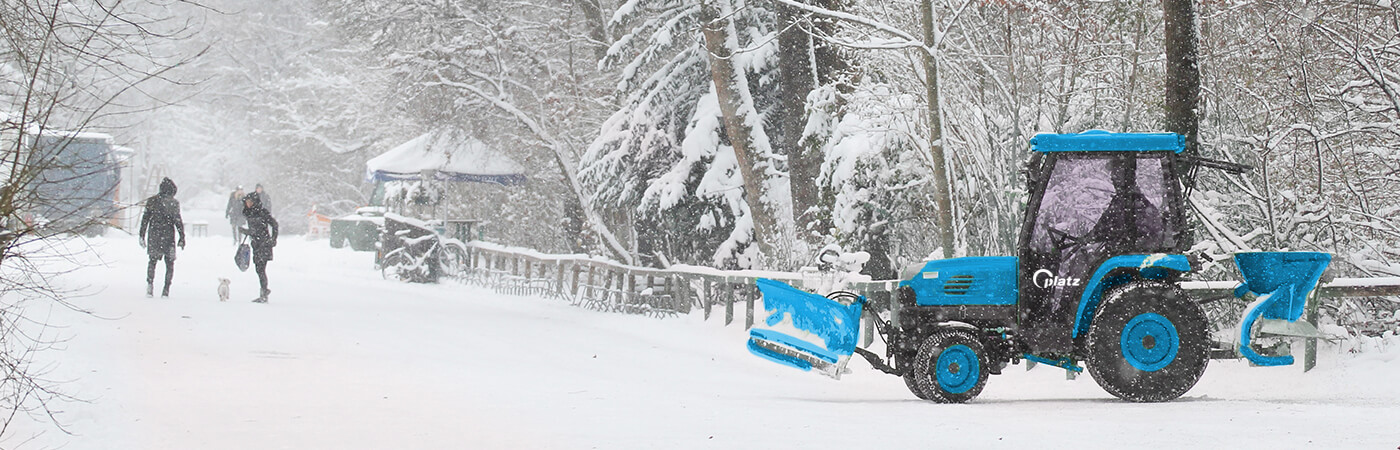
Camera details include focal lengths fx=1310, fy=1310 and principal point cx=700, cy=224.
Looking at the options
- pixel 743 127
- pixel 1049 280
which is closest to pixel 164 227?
pixel 743 127

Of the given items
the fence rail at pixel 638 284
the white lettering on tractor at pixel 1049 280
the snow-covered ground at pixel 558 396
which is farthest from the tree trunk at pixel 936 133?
the white lettering on tractor at pixel 1049 280

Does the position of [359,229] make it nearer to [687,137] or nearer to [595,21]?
[595,21]

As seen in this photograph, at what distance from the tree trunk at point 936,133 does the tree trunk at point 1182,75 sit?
2.19 m

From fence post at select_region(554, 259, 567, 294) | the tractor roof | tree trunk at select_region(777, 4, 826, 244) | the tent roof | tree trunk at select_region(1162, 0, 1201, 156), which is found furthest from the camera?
the tent roof

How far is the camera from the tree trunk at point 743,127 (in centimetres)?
1825

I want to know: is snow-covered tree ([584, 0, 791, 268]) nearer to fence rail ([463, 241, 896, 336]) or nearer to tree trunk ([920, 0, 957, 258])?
fence rail ([463, 241, 896, 336])

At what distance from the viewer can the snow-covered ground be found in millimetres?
6980

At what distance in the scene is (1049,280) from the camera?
838cm

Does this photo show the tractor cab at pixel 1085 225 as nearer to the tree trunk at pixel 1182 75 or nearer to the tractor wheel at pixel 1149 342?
the tractor wheel at pixel 1149 342

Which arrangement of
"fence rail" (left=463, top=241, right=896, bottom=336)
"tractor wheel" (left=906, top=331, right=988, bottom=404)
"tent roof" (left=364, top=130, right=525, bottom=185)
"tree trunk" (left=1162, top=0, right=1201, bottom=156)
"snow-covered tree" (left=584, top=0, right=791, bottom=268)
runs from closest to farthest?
"tractor wheel" (left=906, top=331, right=988, bottom=404)
"tree trunk" (left=1162, top=0, right=1201, bottom=156)
"fence rail" (left=463, top=241, right=896, bottom=336)
"snow-covered tree" (left=584, top=0, right=791, bottom=268)
"tent roof" (left=364, top=130, right=525, bottom=185)

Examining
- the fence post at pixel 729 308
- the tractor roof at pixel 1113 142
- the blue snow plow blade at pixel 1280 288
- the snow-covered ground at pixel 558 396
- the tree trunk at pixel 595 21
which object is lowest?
the snow-covered ground at pixel 558 396

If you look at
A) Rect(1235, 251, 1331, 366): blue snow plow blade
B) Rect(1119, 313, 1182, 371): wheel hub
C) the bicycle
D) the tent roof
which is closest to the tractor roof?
Rect(1235, 251, 1331, 366): blue snow plow blade

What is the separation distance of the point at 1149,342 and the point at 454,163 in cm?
1916

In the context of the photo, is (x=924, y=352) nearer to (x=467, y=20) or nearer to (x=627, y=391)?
(x=627, y=391)
